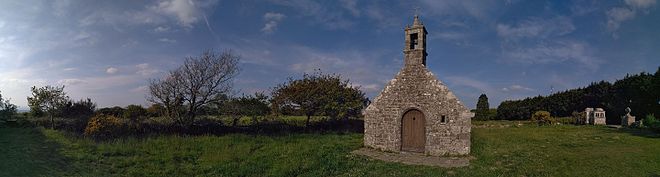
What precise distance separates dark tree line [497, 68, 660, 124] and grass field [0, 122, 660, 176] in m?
20.8

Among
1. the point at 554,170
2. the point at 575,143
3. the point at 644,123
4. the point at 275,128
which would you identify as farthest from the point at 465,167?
the point at 644,123

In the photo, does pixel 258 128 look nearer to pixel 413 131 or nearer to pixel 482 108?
pixel 413 131

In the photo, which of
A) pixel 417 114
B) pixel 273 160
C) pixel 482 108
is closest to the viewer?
pixel 273 160

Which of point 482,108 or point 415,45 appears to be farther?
point 482,108

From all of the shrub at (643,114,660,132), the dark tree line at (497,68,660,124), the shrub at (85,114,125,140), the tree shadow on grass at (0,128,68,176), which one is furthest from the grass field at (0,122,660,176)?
the dark tree line at (497,68,660,124)

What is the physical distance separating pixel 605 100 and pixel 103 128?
154 feet

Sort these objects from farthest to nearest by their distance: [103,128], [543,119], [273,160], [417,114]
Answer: [543,119], [103,128], [417,114], [273,160]

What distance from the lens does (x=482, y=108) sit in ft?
137

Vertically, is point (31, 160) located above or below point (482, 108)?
below

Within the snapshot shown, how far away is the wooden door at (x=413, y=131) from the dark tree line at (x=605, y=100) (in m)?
27.4

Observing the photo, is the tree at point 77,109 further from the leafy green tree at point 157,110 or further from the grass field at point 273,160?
the grass field at point 273,160

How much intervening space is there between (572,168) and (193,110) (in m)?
17.9

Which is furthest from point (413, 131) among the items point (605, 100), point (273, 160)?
point (605, 100)

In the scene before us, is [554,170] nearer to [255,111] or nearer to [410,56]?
[410,56]
